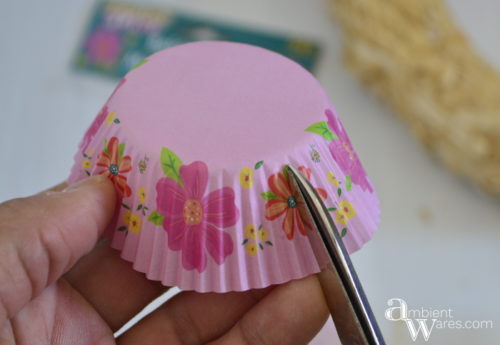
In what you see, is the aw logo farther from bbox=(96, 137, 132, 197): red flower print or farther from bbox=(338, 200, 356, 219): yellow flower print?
bbox=(96, 137, 132, 197): red flower print

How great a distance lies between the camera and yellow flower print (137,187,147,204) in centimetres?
64

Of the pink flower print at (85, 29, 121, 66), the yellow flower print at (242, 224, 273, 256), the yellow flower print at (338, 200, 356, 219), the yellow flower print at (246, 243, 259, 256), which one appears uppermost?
the pink flower print at (85, 29, 121, 66)

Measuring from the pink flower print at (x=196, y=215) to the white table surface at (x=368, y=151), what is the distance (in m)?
0.31

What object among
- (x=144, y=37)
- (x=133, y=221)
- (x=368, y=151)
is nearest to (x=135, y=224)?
(x=133, y=221)

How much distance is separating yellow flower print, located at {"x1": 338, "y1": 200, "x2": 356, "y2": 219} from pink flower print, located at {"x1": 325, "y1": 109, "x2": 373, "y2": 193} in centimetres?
3

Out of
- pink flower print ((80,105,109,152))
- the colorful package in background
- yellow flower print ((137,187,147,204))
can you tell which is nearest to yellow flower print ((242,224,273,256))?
yellow flower print ((137,187,147,204))

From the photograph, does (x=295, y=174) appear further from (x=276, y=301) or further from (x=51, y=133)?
(x=51, y=133)

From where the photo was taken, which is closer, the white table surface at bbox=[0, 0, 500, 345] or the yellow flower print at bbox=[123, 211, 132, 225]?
the yellow flower print at bbox=[123, 211, 132, 225]

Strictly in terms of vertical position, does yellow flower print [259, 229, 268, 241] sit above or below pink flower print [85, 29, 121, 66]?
below

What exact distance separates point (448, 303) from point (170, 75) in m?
0.59

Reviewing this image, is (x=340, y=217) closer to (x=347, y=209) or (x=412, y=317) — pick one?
(x=347, y=209)

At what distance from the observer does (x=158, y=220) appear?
0.64m


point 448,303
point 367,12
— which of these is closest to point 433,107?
point 367,12

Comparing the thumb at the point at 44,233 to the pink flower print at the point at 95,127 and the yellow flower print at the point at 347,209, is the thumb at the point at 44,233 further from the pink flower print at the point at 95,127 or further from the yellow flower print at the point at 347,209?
the yellow flower print at the point at 347,209
